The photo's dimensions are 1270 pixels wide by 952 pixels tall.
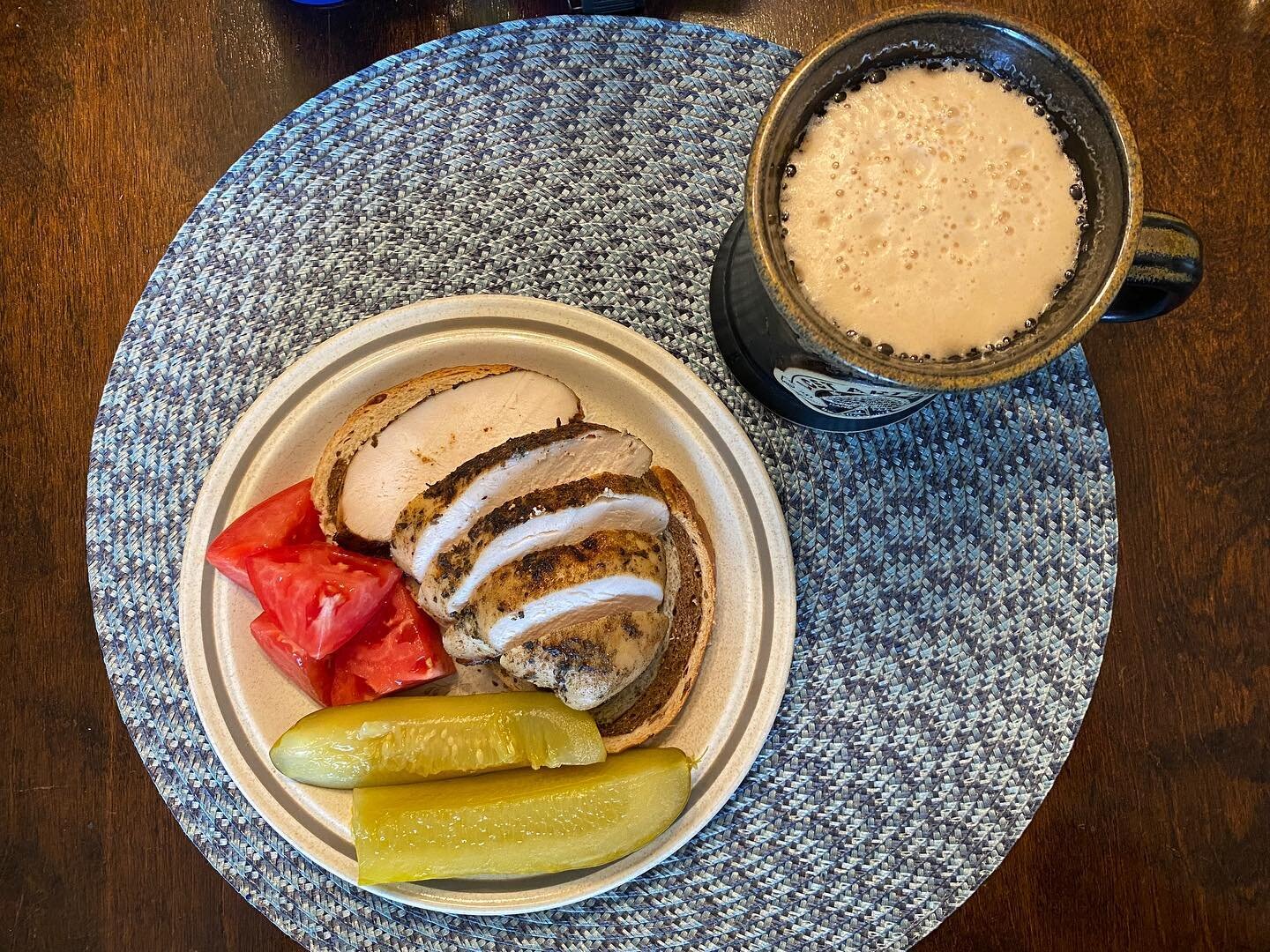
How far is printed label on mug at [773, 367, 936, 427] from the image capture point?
49.9 inches

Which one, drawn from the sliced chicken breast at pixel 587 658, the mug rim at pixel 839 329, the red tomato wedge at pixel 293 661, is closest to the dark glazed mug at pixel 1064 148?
the mug rim at pixel 839 329

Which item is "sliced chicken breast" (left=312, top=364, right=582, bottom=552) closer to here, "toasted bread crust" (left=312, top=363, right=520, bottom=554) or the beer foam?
"toasted bread crust" (left=312, top=363, right=520, bottom=554)

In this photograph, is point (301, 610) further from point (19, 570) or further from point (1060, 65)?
point (1060, 65)

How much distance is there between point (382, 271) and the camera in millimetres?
1688

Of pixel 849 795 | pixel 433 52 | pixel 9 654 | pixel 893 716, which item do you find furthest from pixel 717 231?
pixel 9 654

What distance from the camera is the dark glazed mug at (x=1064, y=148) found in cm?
111

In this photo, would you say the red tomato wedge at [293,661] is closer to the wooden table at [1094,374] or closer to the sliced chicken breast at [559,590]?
the sliced chicken breast at [559,590]

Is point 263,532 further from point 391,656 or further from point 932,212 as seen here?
point 932,212

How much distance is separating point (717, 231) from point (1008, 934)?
1441mm

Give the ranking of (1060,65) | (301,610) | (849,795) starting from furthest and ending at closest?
1. (849,795)
2. (301,610)
3. (1060,65)

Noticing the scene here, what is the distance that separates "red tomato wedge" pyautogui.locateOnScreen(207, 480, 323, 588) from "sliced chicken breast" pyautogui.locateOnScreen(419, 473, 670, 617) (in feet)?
0.89

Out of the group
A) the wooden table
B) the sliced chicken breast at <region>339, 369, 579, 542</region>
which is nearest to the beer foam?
the sliced chicken breast at <region>339, 369, 579, 542</region>

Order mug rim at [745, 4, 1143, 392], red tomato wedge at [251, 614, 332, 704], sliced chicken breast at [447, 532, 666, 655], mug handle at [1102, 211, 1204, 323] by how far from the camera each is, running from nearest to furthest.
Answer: mug rim at [745, 4, 1143, 392]
mug handle at [1102, 211, 1204, 323]
sliced chicken breast at [447, 532, 666, 655]
red tomato wedge at [251, 614, 332, 704]

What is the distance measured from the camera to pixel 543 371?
161cm
